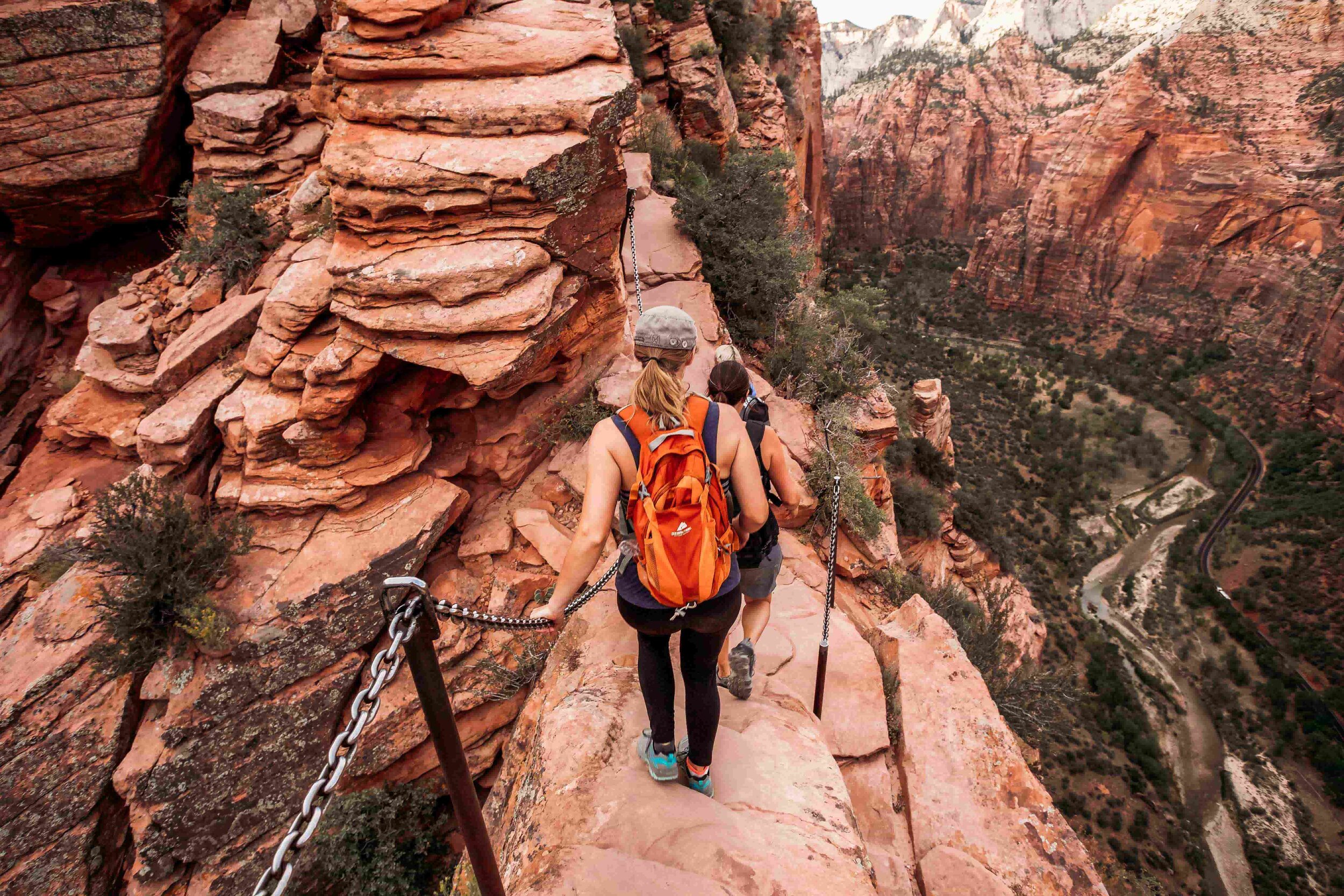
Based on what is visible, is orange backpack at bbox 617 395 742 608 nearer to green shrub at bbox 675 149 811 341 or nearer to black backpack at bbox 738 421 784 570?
black backpack at bbox 738 421 784 570

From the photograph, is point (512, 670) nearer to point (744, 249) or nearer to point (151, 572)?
point (151, 572)

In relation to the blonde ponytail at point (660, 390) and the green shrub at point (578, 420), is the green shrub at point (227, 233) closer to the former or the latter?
the green shrub at point (578, 420)

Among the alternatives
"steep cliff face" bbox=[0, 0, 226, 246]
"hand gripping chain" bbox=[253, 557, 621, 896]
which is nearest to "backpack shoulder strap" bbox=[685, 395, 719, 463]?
"hand gripping chain" bbox=[253, 557, 621, 896]

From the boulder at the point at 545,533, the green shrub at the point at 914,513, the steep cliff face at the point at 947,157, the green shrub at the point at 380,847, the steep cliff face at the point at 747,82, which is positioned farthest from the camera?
the steep cliff face at the point at 947,157

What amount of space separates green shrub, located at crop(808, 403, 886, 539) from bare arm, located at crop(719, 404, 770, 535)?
449cm

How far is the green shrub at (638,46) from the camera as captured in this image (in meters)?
11.1

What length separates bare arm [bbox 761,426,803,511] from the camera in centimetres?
260

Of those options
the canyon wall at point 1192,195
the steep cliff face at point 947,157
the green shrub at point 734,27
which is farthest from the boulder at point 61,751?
the steep cliff face at point 947,157

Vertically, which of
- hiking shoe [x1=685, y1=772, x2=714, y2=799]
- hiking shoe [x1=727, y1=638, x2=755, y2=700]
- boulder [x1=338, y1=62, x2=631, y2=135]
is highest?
boulder [x1=338, y1=62, x2=631, y2=135]

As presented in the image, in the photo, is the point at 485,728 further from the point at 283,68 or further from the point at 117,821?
the point at 283,68

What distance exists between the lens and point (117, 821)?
4.68 metres

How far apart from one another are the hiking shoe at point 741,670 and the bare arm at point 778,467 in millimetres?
1226

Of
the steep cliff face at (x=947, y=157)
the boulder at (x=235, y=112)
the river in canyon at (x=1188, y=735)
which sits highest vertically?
the boulder at (x=235, y=112)

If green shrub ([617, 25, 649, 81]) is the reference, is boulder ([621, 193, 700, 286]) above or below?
Result: below
